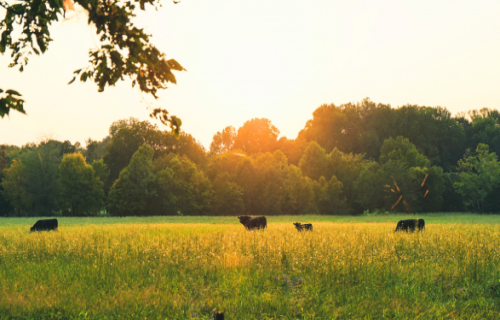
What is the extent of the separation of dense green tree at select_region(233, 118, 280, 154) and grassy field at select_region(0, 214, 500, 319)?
84.2m

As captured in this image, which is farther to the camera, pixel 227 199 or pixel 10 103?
pixel 227 199

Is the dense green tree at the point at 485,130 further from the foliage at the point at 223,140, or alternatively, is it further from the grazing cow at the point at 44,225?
the grazing cow at the point at 44,225

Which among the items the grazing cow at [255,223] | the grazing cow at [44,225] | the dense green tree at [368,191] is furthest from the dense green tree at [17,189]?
the dense green tree at [368,191]

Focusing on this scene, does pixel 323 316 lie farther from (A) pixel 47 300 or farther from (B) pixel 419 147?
(B) pixel 419 147

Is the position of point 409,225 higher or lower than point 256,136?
lower

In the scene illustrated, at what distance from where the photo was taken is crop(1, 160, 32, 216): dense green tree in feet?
203

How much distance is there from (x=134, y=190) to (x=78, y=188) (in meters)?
11.2

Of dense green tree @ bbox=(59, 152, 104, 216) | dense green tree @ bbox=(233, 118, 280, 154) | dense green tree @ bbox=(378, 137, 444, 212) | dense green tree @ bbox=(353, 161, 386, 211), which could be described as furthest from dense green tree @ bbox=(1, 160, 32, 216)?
dense green tree @ bbox=(378, 137, 444, 212)

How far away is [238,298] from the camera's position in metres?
7.19

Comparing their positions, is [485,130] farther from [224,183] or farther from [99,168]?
[99,168]

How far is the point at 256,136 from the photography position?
3829 inches

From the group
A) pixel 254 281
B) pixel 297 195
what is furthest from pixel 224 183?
pixel 254 281

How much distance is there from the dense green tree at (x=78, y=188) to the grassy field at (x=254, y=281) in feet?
177

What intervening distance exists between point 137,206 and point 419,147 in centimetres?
6914
